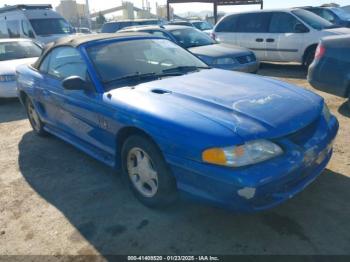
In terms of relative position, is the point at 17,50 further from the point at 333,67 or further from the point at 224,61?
the point at 333,67

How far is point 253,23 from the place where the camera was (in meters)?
10.0

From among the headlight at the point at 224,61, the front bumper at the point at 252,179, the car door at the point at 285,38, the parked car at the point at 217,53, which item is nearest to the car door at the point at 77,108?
the front bumper at the point at 252,179

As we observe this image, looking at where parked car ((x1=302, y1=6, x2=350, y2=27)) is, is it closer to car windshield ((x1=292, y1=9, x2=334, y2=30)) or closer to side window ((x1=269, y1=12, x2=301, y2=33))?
car windshield ((x1=292, y1=9, x2=334, y2=30))

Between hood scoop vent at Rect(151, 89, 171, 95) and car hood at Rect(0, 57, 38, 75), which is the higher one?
hood scoop vent at Rect(151, 89, 171, 95)

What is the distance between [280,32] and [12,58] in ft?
22.3

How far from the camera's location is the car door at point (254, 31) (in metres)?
9.79

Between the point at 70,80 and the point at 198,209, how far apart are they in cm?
178

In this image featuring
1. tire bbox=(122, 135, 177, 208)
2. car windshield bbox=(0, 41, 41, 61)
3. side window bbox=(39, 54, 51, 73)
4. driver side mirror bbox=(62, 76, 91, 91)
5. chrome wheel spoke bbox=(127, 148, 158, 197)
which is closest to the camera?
tire bbox=(122, 135, 177, 208)

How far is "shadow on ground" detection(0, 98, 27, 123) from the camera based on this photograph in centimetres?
702

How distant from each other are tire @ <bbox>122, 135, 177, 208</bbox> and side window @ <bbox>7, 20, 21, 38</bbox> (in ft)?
41.7

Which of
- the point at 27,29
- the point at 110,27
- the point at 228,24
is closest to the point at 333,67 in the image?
the point at 228,24

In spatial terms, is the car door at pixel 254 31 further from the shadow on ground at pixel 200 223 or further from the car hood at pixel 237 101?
the shadow on ground at pixel 200 223

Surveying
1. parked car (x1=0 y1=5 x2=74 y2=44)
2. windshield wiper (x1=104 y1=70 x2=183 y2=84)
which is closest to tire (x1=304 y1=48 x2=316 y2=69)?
windshield wiper (x1=104 y1=70 x2=183 y2=84)

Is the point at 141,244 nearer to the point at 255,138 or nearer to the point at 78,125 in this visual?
the point at 255,138
